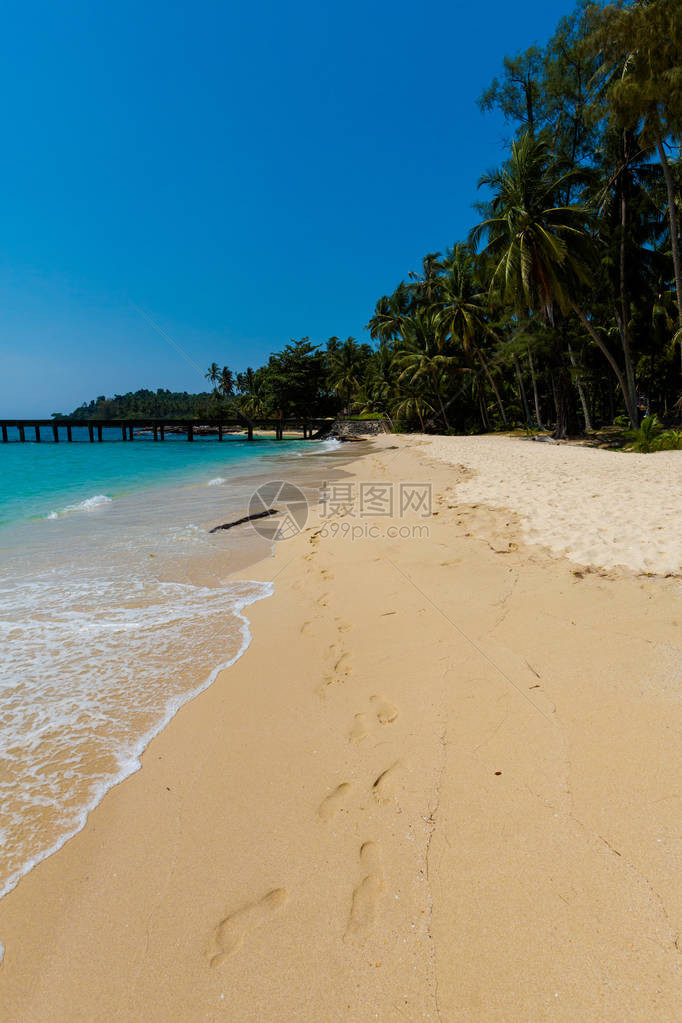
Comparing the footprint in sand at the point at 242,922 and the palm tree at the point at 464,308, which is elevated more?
the palm tree at the point at 464,308

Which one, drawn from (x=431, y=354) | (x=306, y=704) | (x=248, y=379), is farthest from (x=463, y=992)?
(x=248, y=379)

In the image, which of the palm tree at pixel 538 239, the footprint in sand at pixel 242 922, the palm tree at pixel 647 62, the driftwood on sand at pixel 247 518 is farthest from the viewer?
the palm tree at pixel 538 239

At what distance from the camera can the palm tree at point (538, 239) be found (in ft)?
54.6

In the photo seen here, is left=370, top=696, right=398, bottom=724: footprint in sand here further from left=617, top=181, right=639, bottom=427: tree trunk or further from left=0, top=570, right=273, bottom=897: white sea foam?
left=617, top=181, right=639, bottom=427: tree trunk

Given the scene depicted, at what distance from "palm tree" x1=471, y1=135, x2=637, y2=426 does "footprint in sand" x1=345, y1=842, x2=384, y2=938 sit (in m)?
19.2

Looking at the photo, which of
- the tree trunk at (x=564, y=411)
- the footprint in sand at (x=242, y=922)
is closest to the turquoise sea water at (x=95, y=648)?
the footprint in sand at (x=242, y=922)

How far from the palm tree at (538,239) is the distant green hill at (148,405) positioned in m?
111

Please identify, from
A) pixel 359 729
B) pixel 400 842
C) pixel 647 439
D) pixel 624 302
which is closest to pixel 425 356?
pixel 624 302

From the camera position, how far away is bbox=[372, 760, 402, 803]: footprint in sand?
1.90 m

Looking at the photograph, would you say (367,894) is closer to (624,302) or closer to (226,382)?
(624,302)

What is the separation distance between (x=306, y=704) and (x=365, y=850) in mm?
1075

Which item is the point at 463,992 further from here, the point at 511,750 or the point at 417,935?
the point at 511,750

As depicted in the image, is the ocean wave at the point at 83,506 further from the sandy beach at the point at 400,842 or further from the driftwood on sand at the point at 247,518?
the sandy beach at the point at 400,842

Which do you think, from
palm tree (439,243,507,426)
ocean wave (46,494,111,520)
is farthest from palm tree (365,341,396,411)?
ocean wave (46,494,111,520)
